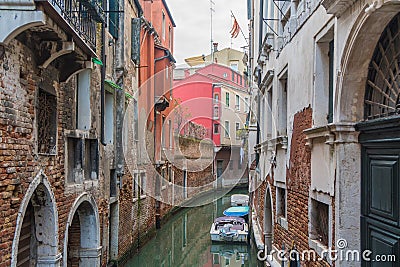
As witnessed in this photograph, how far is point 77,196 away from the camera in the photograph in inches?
306

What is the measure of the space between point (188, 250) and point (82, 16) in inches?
419

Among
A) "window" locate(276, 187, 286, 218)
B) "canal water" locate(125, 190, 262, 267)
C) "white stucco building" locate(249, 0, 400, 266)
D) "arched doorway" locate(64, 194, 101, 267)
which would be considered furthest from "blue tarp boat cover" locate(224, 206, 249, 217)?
"white stucco building" locate(249, 0, 400, 266)

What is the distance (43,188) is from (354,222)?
4007 mm

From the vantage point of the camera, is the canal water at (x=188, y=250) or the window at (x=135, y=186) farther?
the canal water at (x=188, y=250)

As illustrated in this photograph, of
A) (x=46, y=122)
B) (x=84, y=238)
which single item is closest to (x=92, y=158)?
(x=84, y=238)

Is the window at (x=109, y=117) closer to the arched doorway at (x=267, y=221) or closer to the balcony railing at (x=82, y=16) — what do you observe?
the balcony railing at (x=82, y=16)

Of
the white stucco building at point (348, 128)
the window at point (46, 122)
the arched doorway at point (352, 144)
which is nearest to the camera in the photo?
the white stucco building at point (348, 128)

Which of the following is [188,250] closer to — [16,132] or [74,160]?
[74,160]

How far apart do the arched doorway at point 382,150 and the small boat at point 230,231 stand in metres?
11.7

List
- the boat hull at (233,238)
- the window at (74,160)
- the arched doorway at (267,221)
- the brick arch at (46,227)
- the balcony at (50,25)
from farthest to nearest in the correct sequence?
the boat hull at (233,238) → the arched doorway at (267,221) → the window at (74,160) → the brick arch at (46,227) → the balcony at (50,25)

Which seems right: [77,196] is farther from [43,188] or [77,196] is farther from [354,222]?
[354,222]

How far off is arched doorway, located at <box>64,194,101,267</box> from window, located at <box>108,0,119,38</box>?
4.02 m

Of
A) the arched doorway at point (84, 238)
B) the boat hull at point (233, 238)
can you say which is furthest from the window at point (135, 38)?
the boat hull at point (233, 238)

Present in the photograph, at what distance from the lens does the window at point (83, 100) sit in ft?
26.7
